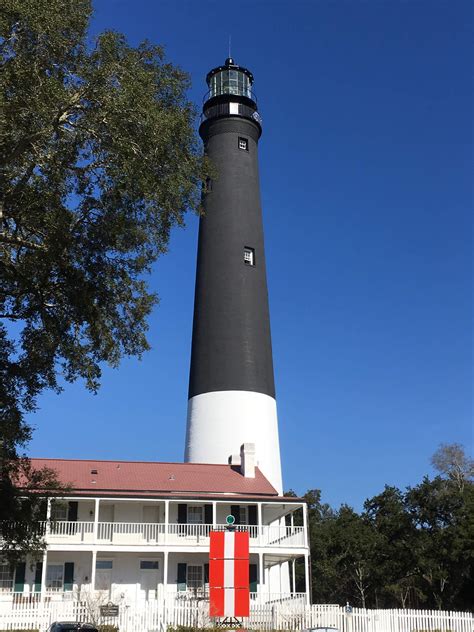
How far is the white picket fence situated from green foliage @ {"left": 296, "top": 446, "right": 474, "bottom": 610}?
529 inches

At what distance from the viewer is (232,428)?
108 feet

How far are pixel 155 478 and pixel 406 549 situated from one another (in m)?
15.2

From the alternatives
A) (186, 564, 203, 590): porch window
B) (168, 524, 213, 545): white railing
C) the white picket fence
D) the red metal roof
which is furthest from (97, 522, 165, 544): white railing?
the white picket fence

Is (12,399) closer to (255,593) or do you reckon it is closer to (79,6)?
(79,6)

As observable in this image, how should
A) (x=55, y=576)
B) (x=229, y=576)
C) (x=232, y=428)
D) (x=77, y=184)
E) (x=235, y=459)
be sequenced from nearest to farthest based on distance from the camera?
(x=229, y=576) → (x=77, y=184) → (x=55, y=576) → (x=232, y=428) → (x=235, y=459)

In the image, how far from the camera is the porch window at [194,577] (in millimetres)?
30516

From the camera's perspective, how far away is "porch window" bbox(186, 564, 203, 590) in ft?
100

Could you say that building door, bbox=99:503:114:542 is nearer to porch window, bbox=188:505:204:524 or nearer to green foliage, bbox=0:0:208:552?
porch window, bbox=188:505:204:524

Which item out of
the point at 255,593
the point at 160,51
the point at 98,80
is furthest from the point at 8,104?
the point at 255,593

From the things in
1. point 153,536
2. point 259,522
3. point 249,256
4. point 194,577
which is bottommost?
point 194,577

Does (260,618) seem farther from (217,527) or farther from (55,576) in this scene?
(55,576)

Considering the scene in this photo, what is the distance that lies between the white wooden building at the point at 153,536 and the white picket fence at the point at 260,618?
16.0ft

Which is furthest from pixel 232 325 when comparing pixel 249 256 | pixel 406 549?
pixel 406 549

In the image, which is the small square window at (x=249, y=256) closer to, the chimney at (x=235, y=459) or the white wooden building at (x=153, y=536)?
the chimney at (x=235, y=459)
